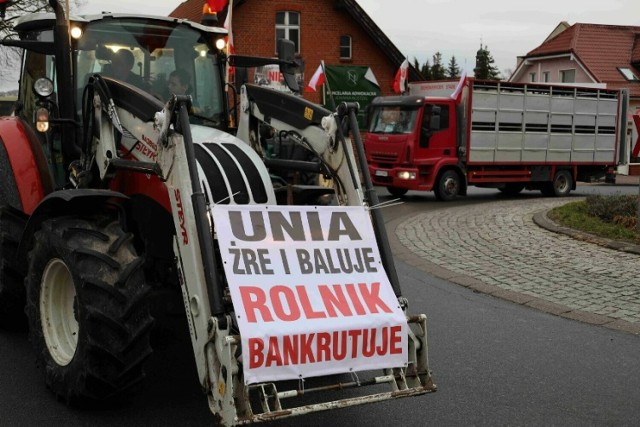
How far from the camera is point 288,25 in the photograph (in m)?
31.4

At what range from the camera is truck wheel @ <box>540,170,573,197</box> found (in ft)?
76.1

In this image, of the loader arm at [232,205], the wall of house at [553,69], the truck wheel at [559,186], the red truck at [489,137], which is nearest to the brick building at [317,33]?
the red truck at [489,137]

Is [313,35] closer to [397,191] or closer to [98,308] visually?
[397,191]

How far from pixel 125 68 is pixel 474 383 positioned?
3496mm

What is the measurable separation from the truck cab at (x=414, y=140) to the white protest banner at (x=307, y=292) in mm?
15521

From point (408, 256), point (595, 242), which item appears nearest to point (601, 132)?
point (595, 242)

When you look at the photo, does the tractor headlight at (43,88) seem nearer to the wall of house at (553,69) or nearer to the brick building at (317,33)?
the brick building at (317,33)

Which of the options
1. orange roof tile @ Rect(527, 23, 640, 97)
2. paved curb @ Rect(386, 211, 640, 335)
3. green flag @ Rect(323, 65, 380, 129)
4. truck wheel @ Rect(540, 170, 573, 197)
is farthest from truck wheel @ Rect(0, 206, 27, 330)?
orange roof tile @ Rect(527, 23, 640, 97)

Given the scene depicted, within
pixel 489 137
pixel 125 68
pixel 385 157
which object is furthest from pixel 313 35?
pixel 125 68

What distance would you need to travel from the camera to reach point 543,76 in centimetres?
4741

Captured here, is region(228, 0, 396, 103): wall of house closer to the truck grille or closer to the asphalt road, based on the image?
the truck grille

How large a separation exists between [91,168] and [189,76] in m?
1.25

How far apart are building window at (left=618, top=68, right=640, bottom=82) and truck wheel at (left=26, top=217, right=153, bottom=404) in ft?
139

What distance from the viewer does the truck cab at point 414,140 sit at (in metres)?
19.9
